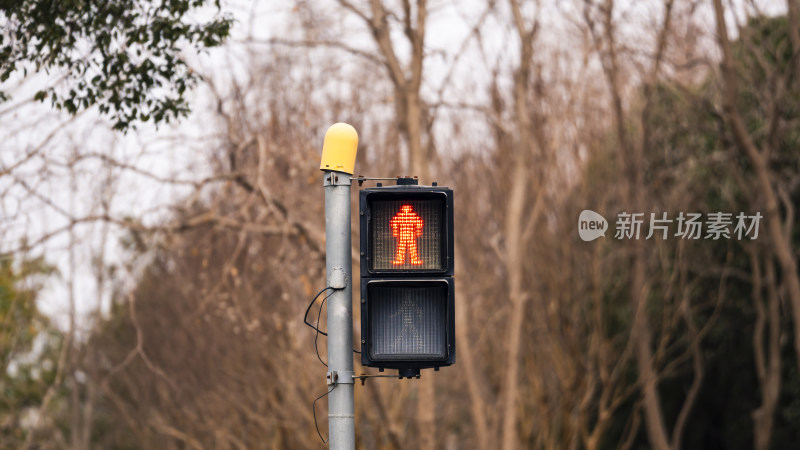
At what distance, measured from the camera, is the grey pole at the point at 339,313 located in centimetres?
429

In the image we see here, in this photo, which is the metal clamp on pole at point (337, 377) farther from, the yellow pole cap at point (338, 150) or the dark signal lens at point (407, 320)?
the yellow pole cap at point (338, 150)

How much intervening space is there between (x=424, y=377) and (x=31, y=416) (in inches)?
720

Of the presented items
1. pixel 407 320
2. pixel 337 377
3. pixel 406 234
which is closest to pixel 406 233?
pixel 406 234

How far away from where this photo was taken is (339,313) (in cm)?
436

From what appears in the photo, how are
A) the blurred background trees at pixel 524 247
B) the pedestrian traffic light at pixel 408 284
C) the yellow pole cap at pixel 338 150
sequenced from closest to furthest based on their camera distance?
the pedestrian traffic light at pixel 408 284
the yellow pole cap at pixel 338 150
the blurred background trees at pixel 524 247

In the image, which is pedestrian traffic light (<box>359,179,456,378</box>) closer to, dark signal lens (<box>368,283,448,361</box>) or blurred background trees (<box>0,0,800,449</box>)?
dark signal lens (<box>368,283,448,361</box>)

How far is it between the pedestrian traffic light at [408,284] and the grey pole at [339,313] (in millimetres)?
115

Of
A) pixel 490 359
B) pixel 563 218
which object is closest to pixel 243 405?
pixel 490 359

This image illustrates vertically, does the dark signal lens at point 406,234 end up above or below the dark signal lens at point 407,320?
above

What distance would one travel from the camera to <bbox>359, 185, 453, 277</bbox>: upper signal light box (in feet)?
13.9

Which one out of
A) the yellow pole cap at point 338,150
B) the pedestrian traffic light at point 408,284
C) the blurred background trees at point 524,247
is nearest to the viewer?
the pedestrian traffic light at point 408,284

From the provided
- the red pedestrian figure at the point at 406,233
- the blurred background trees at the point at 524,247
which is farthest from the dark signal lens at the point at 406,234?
the blurred background trees at the point at 524,247

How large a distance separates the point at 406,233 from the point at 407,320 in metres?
0.33

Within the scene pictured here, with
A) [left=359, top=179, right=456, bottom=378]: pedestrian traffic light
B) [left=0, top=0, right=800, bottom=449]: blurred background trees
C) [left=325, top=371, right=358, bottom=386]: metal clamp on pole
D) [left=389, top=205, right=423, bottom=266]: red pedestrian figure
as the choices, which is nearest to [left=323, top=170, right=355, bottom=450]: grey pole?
[left=325, top=371, right=358, bottom=386]: metal clamp on pole
